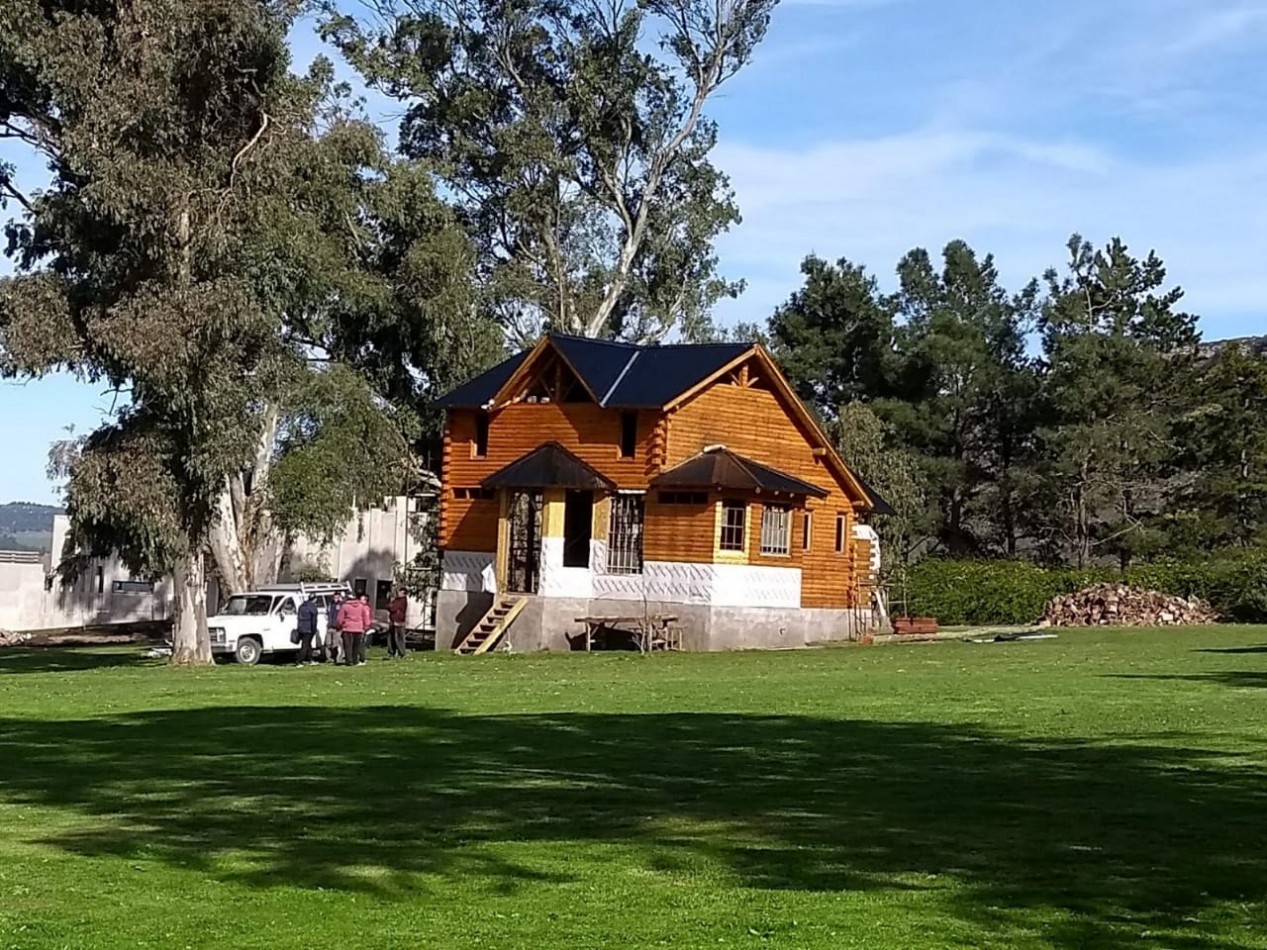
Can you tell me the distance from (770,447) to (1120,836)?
120 ft

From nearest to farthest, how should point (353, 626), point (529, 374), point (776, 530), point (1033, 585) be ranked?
point (353, 626), point (776, 530), point (529, 374), point (1033, 585)

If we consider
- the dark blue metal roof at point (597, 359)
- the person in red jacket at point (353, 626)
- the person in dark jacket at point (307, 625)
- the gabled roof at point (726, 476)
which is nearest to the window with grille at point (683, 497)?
the gabled roof at point (726, 476)

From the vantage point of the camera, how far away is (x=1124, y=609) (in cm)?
5584

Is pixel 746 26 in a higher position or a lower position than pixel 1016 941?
higher

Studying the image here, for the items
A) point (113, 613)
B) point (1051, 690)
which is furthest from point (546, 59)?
point (1051, 690)

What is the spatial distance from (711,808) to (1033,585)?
46.6 m

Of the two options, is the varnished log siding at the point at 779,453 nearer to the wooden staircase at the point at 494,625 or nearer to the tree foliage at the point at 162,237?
the wooden staircase at the point at 494,625

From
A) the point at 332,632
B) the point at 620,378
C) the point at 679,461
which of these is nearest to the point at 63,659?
the point at 332,632

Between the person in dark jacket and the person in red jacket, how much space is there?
3329mm

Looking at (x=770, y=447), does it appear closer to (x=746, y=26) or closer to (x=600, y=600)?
(x=600, y=600)

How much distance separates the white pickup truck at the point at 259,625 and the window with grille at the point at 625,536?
21.5 feet

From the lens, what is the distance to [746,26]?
208 feet

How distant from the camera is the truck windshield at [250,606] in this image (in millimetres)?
45875

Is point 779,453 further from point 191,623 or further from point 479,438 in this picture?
point 191,623
